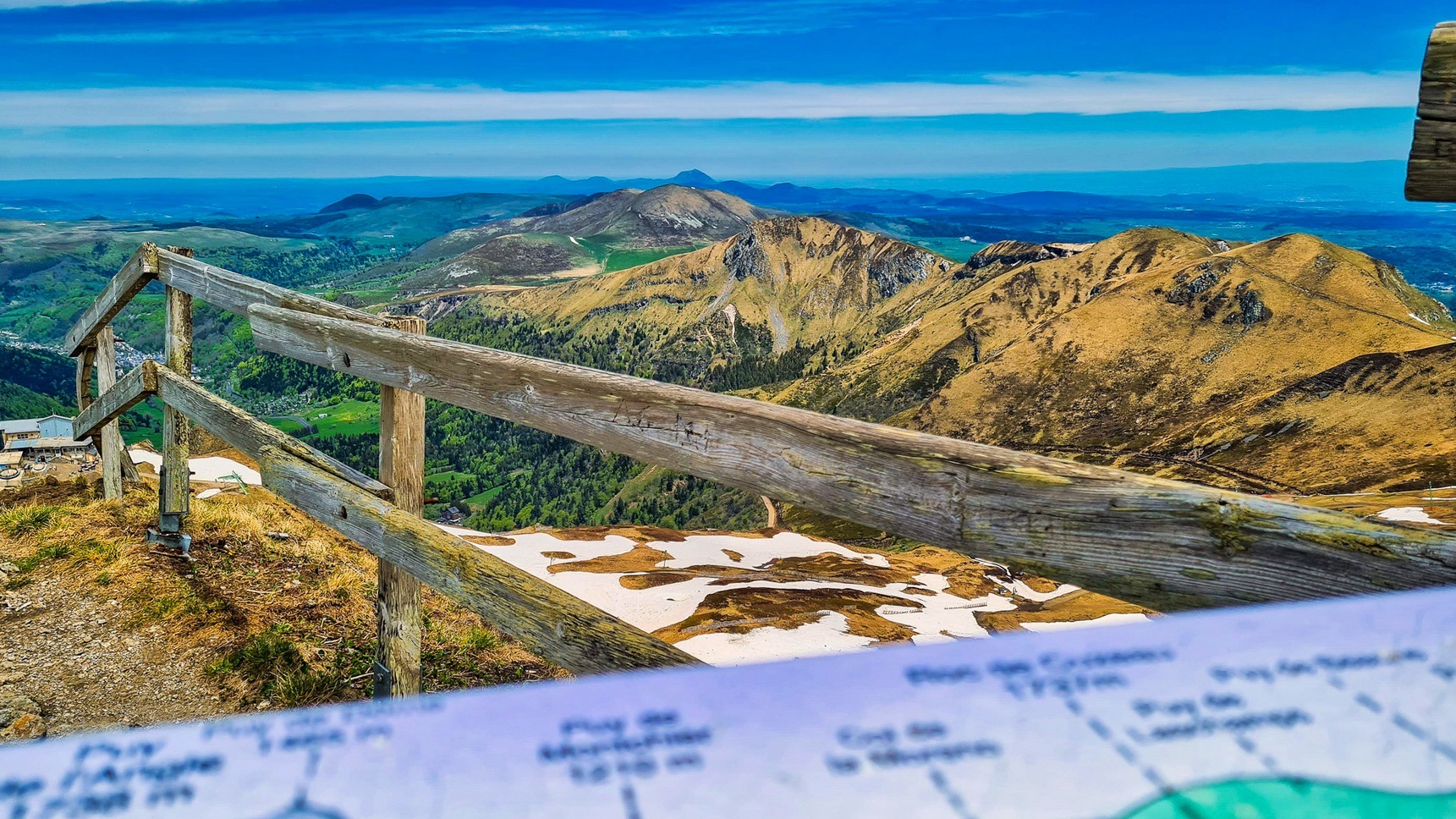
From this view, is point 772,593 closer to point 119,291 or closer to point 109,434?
point 109,434

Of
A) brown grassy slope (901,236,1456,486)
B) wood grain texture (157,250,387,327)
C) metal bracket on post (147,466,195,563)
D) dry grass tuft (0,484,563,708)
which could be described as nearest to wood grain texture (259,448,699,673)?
wood grain texture (157,250,387,327)

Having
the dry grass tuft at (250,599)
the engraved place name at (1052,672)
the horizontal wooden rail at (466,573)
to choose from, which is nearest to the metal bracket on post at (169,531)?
the dry grass tuft at (250,599)

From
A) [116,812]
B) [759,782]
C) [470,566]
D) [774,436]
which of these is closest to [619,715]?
[759,782]

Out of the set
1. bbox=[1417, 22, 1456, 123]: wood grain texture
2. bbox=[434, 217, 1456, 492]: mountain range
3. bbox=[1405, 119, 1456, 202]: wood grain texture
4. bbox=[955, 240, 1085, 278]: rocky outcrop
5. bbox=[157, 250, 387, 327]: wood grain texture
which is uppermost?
bbox=[955, 240, 1085, 278]: rocky outcrop

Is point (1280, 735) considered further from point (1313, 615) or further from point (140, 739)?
point (140, 739)

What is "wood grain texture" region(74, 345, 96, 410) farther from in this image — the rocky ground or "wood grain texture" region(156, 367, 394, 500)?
the rocky ground

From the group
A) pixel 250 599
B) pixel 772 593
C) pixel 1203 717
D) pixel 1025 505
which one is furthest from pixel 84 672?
pixel 772 593

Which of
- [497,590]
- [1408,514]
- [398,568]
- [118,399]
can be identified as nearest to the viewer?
[497,590]
